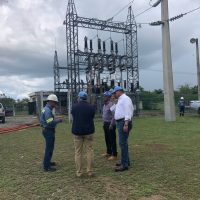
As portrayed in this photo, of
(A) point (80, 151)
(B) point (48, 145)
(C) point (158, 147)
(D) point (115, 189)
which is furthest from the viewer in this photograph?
(C) point (158, 147)

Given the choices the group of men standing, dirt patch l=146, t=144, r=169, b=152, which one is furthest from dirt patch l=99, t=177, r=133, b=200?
dirt patch l=146, t=144, r=169, b=152

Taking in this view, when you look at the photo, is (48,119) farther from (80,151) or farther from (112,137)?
(112,137)

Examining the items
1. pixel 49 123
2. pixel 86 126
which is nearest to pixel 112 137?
pixel 49 123

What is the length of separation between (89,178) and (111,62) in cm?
3791

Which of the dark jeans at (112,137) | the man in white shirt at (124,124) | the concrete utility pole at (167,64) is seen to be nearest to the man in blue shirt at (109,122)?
the dark jeans at (112,137)

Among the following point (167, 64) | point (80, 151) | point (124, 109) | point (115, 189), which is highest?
point (167, 64)

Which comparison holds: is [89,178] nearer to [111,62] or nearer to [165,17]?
[165,17]

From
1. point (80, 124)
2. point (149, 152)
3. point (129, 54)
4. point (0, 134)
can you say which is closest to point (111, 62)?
point (129, 54)

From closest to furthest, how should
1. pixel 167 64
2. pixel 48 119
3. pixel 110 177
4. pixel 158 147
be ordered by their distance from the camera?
pixel 110 177 → pixel 48 119 → pixel 158 147 → pixel 167 64

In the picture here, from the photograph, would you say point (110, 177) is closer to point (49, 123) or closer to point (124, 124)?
point (124, 124)

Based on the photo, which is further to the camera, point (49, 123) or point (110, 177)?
point (49, 123)

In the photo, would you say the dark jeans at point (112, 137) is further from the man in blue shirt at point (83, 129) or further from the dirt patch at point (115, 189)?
the dirt patch at point (115, 189)

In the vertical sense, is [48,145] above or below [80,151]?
above

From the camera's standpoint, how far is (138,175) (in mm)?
8969
